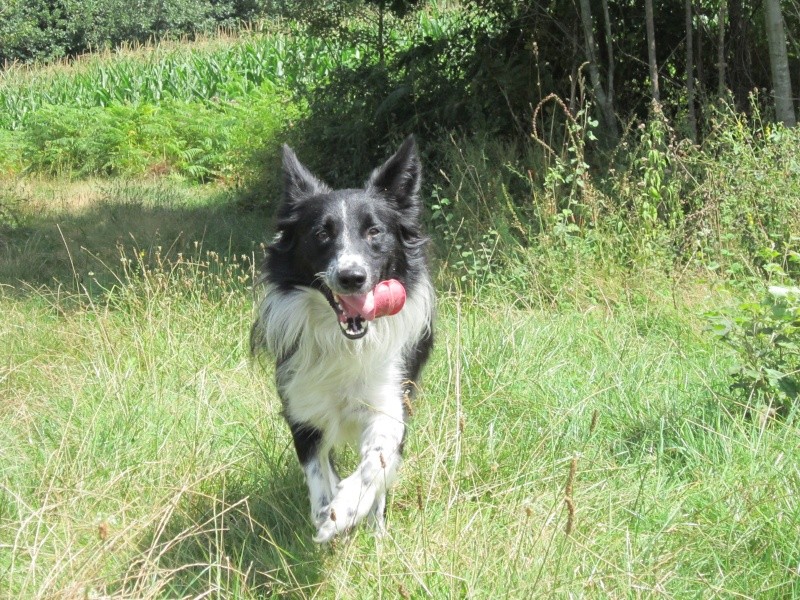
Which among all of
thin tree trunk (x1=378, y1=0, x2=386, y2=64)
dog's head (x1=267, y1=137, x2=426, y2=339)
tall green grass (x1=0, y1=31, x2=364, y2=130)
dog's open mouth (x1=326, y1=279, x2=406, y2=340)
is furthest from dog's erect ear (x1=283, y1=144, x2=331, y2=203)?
tall green grass (x1=0, y1=31, x2=364, y2=130)

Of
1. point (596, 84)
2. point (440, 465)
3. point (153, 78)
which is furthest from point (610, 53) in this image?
point (153, 78)

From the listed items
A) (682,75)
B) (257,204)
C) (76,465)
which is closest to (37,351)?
(76,465)

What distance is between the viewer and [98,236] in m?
8.53

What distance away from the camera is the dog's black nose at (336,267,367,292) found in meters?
3.30

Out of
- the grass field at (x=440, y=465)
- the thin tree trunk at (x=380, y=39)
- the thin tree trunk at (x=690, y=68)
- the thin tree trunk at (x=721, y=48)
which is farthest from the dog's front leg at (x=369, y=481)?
the thin tree trunk at (x=380, y=39)

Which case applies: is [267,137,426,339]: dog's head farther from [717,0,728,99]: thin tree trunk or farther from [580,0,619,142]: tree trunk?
[717,0,728,99]: thin tree trunk

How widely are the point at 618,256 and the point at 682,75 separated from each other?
10.6ft

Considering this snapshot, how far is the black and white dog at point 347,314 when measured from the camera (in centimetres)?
339

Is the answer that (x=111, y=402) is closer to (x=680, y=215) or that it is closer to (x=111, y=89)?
(x=680, y=215)

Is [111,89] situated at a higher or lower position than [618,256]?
lower

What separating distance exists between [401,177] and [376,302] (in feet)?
2.39

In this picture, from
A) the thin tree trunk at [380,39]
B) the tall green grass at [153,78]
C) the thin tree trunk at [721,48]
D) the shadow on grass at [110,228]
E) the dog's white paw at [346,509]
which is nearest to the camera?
the dog's white paw at [346,509]

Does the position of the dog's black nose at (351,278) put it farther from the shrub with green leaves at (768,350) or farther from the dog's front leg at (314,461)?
the shrub with green leaves at (768,350)

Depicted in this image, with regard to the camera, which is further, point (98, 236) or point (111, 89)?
point (111, 89)
